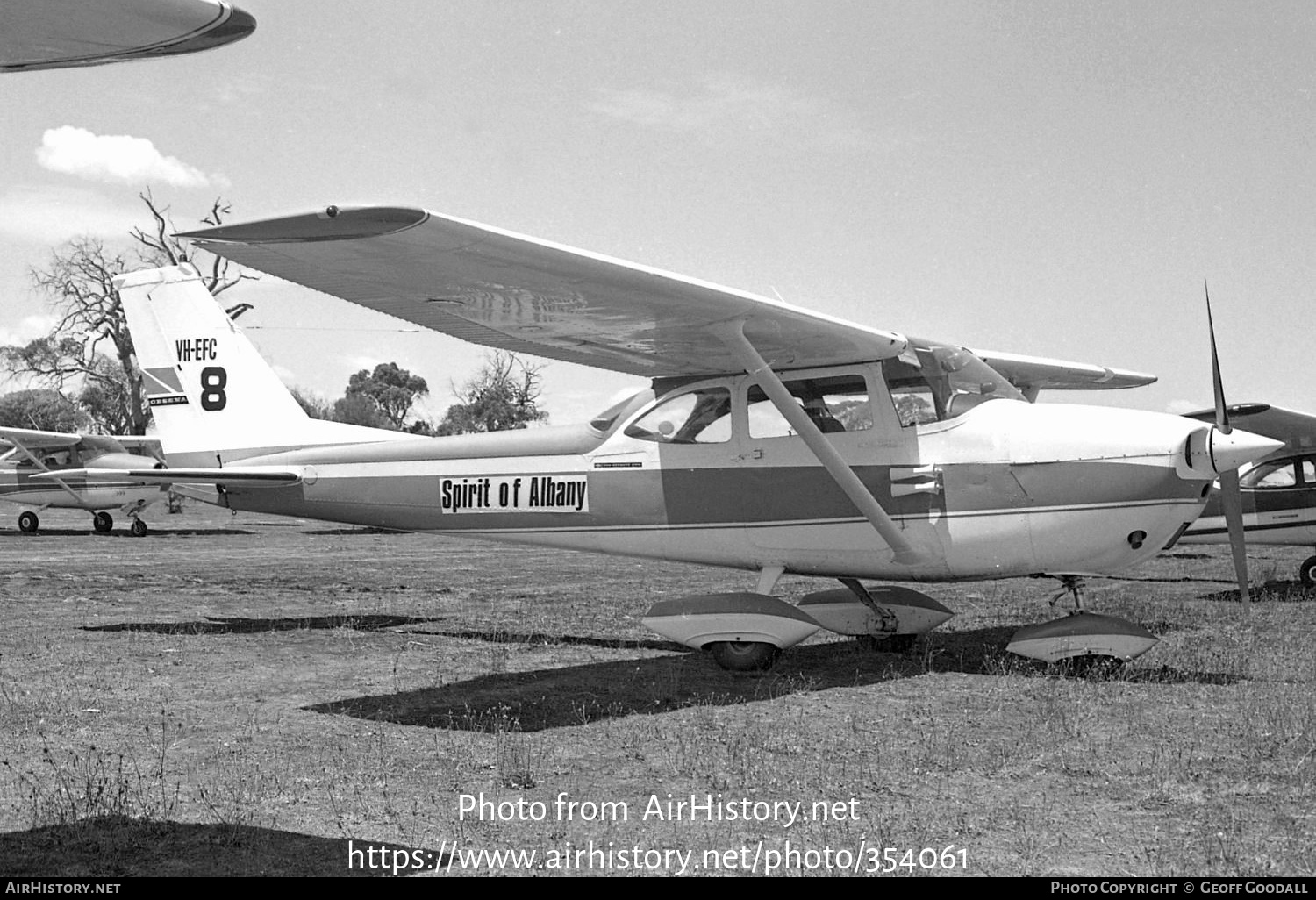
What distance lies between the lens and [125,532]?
28734 mm

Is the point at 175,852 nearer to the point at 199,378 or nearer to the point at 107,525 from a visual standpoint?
the point at 199,378

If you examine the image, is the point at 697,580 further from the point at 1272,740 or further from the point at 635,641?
the point at 1272,740

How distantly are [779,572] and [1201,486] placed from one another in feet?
9.95

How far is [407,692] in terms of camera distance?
7426 mm

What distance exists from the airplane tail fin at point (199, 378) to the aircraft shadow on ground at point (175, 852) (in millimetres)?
7029

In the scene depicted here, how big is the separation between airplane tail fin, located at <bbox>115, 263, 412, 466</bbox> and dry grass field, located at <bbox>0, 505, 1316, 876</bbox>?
5.87 feet

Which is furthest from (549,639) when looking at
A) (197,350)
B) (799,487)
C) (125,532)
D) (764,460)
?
(125,532)

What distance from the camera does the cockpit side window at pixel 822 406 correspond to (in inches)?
335

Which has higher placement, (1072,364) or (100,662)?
(1072,364)

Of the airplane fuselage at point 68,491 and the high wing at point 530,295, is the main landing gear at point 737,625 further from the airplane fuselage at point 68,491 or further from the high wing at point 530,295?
the airplane fuselage at point 68,491

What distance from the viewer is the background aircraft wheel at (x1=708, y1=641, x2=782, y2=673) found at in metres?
8.24

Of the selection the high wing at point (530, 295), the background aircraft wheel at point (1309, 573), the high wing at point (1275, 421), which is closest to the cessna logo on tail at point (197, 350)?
the high wing at point (530, 295)

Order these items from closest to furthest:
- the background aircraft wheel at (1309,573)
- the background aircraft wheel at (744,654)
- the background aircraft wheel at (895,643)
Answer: the background aircraft wheel at (744,654), the background aircraft wheel at (895,643), the background aircraft wheel at (1309,573)
